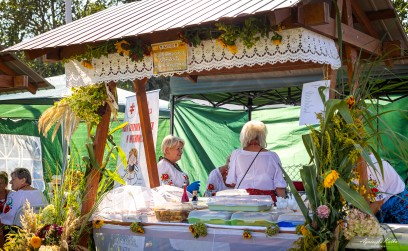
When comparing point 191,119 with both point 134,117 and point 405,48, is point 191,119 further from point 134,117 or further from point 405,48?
point 405,48

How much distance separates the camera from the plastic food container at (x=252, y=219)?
5148 millimetres

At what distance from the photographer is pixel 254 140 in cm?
664

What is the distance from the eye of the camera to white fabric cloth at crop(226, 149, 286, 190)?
6512mm

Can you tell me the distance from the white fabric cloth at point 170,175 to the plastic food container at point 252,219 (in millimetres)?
2366

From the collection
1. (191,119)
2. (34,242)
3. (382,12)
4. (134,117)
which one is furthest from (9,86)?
(382,12)

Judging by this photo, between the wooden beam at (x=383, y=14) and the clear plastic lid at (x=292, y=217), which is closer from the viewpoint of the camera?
the clear plastic lid at (x=292, y=217)

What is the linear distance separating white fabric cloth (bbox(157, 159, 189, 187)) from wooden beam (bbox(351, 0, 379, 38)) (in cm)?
276

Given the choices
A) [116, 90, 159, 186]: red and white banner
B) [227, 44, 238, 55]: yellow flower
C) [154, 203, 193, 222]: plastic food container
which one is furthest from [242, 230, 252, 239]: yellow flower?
[116, 90, 159, 186]: red and white banner

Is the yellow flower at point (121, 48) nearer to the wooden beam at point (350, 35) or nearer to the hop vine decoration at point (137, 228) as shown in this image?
the hop vine decoration at point (137, 228)

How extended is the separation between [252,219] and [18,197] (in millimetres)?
3614

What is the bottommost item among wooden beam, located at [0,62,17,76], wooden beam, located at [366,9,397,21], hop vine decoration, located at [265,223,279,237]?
hop vine decoration, located at [265,223,279,237]

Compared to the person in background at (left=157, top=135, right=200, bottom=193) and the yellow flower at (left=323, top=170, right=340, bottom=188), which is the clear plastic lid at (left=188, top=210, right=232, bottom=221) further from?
the person in background at (left=157, top=135, right=200, bottom=193)

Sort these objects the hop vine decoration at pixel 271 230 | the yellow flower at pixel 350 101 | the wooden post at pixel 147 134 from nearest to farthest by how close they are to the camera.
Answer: the yellow flower at pixel 350 101, the hop vine decoration at pixel 271 230, the wooden post at pixel 147 134

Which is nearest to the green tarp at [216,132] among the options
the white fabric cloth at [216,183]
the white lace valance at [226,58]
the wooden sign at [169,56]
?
the white fabric cloth at [216,183]
